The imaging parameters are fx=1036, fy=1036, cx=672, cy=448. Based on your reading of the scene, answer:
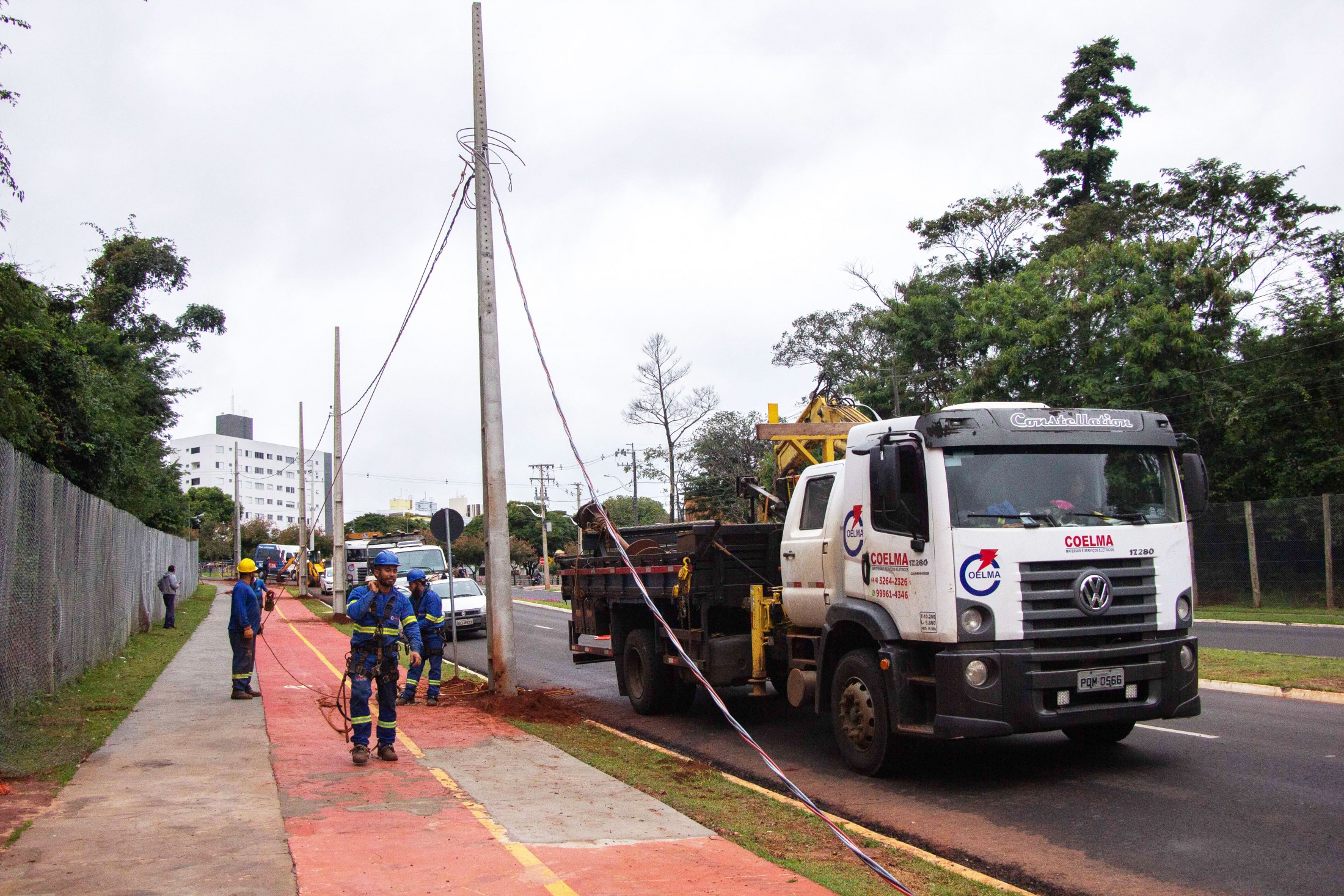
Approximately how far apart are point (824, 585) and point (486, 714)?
4747 millimetres

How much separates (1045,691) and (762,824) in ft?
7.05

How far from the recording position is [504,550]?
1270 centimetres

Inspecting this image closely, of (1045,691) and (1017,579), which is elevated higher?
(1017,579)

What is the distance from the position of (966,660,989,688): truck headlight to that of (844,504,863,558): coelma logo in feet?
4.56

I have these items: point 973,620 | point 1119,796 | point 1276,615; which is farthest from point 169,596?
point 1276,615

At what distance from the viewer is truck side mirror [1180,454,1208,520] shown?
7898 mm

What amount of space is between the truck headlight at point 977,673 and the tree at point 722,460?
148 feet

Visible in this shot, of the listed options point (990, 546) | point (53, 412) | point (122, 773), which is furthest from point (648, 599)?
point (53, 412)

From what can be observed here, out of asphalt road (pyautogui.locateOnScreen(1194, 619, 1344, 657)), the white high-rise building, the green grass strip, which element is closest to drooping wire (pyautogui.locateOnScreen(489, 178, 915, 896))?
the green grass strip

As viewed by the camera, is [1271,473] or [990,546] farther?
[1271,473]

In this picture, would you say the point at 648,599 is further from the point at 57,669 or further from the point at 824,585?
the point at 57,669

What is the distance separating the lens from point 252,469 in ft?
412

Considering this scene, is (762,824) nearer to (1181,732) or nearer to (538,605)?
(1181,732)

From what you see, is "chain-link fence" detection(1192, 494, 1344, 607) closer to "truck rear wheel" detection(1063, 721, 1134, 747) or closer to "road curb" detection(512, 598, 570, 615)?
"road curb" detection(512, 598, 570, 615)
